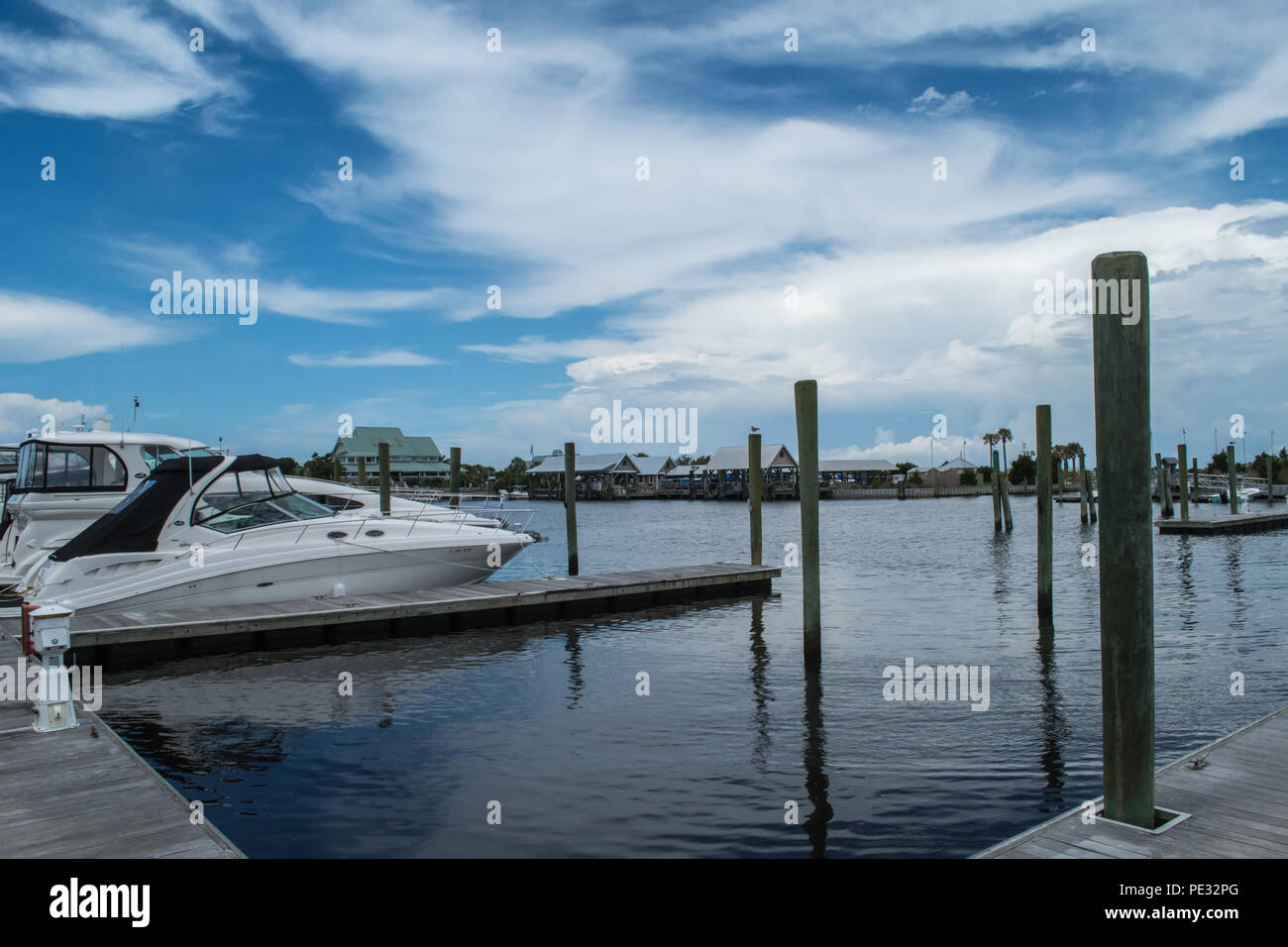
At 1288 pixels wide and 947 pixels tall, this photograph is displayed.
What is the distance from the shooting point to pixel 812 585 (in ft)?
42.8

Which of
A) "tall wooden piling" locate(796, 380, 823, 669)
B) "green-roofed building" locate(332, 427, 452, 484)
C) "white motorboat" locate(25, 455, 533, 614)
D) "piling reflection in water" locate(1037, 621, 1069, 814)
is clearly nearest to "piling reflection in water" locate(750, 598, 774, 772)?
"tall wooden piling" locate(796, 380, 823, 669)

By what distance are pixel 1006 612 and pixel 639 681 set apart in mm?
9898

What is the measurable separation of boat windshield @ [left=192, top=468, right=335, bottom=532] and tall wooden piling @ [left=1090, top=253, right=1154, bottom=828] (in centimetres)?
1548

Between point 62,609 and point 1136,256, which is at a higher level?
point 1136,256

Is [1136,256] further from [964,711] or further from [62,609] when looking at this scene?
[62,609]

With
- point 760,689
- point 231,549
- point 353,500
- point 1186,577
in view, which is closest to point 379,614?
point 231,549

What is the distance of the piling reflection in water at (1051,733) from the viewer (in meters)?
7.87

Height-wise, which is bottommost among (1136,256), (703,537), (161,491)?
(703,537)

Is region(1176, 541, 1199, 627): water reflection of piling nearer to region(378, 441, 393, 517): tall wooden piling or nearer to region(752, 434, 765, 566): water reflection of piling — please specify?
region(752, 434, 765, 566): water reflection of piling

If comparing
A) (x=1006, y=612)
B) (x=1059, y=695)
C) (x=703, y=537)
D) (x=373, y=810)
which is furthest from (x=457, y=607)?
(x=703, y=537)

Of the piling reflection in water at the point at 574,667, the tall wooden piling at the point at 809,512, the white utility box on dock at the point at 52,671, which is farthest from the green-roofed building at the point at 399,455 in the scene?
the white utility box on dock at the point at 52,671

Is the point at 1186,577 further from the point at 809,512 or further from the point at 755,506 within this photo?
the point at 809,512

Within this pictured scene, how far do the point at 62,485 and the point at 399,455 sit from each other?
106209 mm

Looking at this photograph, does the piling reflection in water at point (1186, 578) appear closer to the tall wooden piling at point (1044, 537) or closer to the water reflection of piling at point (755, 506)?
the tall wooden piling at point (1044, 537)
